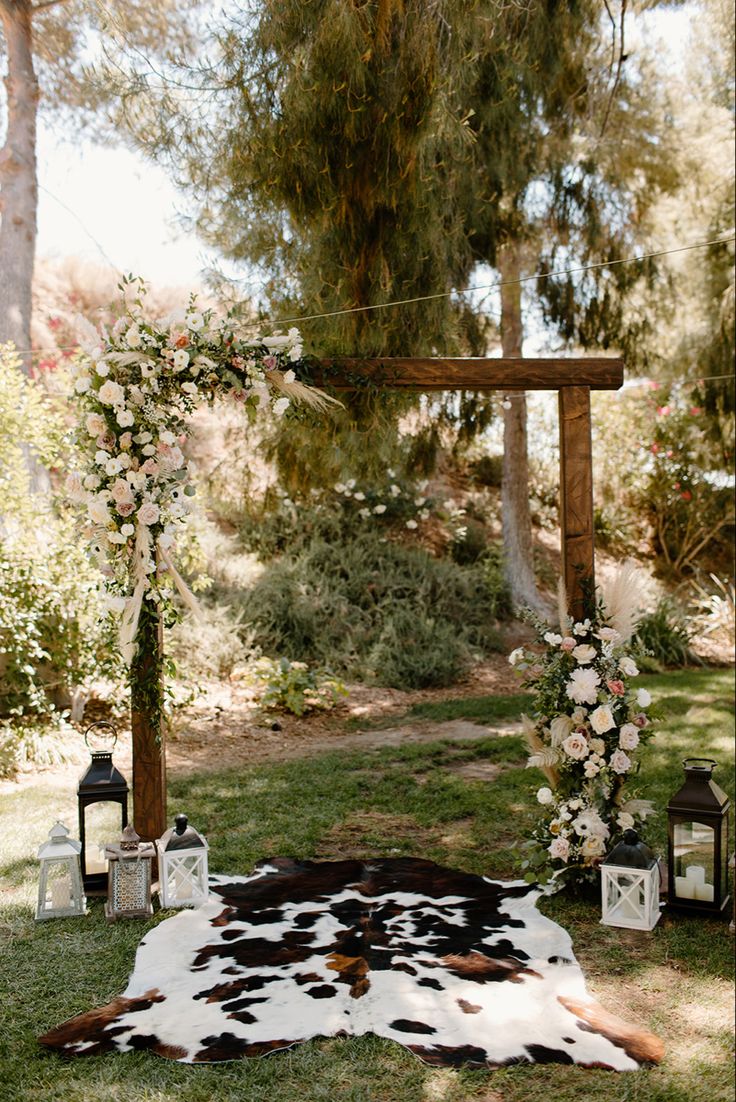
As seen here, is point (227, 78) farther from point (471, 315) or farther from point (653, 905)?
point (653, 905)

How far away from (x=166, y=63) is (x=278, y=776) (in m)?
4.48

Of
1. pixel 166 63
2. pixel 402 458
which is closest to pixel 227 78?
pixel 166 63

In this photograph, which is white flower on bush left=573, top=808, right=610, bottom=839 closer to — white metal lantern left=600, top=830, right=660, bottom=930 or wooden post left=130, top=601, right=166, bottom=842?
white metal lantern left=600, top=830, right=660, bottom=930

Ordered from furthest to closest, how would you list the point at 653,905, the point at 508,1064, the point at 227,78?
the point at 227,78
the point at 653,905
the point at 508,1064

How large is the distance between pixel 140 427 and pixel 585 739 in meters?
2.21

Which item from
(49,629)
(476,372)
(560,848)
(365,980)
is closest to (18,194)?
(49,629)

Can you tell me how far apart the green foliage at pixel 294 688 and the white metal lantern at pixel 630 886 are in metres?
3.94

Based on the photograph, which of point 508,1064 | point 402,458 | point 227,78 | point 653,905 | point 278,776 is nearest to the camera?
point 508,1064

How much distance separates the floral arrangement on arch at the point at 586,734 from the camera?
144 inches

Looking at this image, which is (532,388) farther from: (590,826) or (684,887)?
(684,887)

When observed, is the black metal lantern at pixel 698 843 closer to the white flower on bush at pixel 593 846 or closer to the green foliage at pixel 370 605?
the white flower on bush at pixel 593 846

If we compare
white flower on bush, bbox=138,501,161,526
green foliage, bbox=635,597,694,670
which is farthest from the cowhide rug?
green foliage, bbox=635,597,694,670

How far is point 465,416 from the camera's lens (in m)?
8.32

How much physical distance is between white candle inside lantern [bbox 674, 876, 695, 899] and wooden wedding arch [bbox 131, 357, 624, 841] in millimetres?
1128
